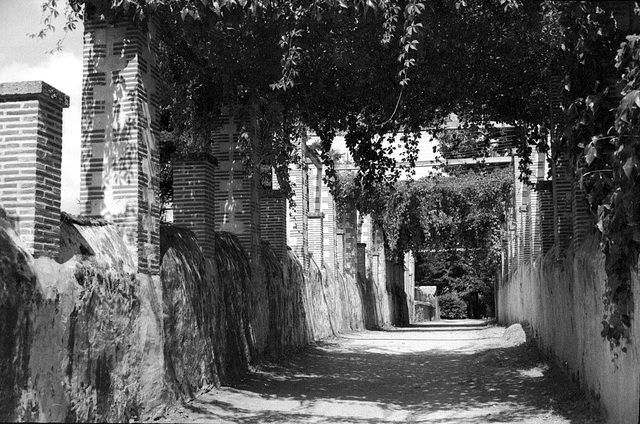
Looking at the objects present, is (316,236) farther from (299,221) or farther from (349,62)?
(349,62)

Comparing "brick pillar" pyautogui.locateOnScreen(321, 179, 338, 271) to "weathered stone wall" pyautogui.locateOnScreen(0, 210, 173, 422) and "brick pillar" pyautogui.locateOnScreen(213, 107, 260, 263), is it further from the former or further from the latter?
"weathered stone wall" pyautogui.locateOnScreen(0, 210, 173, 422)

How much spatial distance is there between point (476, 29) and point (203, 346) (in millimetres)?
5915

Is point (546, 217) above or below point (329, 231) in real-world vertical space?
below

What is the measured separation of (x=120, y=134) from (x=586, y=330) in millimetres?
6525

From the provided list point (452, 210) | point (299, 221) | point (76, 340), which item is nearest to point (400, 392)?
point (76, 340)

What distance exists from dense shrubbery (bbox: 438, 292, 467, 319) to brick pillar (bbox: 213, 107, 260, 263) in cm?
5767

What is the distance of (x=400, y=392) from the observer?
39.9 ft

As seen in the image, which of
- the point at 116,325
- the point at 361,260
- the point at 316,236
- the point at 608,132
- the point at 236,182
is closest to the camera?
the point at 116,325

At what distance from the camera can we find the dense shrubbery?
71.6m

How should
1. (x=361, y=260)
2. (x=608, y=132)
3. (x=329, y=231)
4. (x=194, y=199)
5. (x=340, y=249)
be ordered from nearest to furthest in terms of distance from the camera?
(x=608, y=132), (x=194, y=199), (x=329, y=231), (x=340, y=249), (x=361, y=260)

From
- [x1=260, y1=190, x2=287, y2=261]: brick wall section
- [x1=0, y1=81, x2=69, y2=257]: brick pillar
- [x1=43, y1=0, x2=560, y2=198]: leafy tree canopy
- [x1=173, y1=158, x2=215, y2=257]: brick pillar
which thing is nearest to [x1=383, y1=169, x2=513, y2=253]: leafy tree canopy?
[x1=260, y1=190, x2=287, y2=261]: brick wall section

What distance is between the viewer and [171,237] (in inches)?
420

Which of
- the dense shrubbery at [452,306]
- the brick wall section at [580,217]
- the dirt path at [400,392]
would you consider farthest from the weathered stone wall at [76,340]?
the dense shrubbery at [452,306]

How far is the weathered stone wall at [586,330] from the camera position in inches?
306
